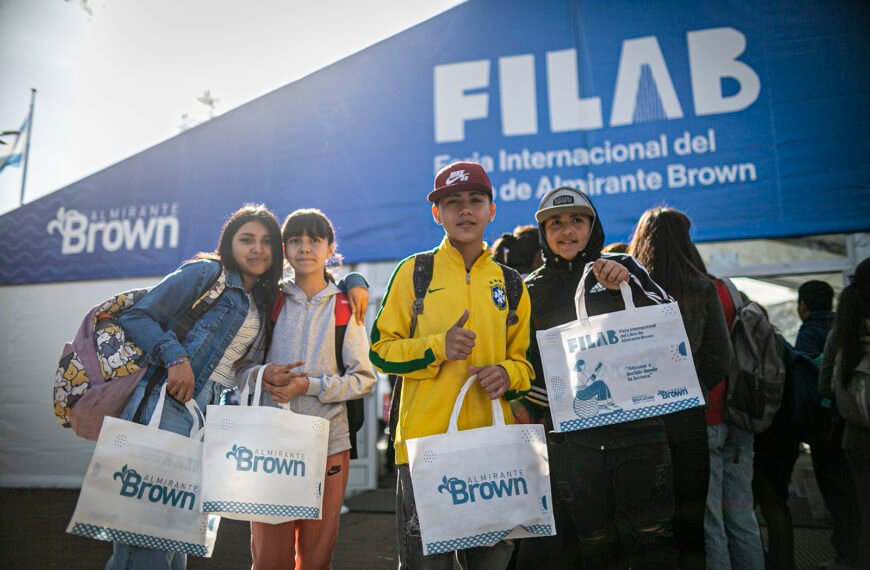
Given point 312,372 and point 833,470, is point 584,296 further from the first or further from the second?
point 833,470

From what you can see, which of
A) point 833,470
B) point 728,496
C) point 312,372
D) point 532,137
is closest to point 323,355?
point 312,372

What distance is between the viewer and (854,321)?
294 centimetres

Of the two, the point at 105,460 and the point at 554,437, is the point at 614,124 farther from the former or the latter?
the point at 105,460

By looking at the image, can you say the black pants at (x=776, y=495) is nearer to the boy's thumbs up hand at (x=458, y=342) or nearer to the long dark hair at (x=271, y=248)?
the boy's thumbs up hand at (x=458, y=342)

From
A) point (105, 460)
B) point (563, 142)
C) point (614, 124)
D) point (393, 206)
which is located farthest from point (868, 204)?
point (105, 460)

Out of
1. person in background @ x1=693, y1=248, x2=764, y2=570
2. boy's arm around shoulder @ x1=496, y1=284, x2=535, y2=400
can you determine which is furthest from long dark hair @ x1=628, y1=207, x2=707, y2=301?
boy's arm around shoulder @ x1=496, y1=284, x2=535, y2=400

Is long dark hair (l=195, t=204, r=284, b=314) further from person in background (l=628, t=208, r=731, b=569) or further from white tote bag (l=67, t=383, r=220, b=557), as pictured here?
person in background (l=628, t=208, r=731, b=569)

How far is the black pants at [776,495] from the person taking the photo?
3.10 metres

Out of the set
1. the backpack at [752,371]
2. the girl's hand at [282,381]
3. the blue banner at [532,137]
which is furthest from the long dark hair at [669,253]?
the blue banner at [532,137]

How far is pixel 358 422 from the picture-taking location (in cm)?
252

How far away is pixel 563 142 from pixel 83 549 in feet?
17.2

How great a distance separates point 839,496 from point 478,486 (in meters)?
3.39

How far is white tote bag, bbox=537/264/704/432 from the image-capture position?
1.97 m

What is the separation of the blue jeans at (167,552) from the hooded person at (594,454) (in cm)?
127
